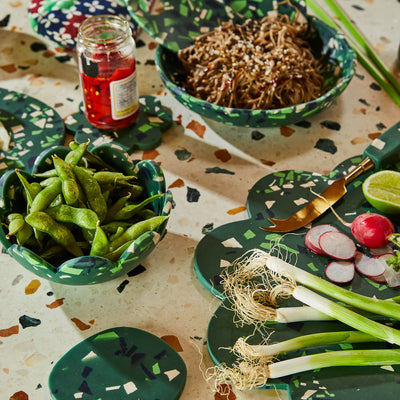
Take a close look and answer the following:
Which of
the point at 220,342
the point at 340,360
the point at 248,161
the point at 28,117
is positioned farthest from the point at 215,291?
the point at 28,117

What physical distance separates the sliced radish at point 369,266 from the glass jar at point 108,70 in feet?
2.36

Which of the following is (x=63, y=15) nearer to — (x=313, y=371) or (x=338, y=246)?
(x=338, y=246)

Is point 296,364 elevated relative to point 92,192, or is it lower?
lower

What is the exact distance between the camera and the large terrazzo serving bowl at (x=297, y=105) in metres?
1.36

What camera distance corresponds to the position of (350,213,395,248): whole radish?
119 cm

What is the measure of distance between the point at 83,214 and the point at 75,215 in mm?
21

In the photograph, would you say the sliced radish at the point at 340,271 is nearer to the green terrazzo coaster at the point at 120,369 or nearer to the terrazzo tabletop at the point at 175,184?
the terrazzo tabletop at the point at 175,184

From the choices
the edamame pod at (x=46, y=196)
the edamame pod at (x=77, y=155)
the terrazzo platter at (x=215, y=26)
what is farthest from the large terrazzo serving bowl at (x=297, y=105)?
the edamame pod at (x=46, y=196)

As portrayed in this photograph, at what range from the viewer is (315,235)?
1.22 meters

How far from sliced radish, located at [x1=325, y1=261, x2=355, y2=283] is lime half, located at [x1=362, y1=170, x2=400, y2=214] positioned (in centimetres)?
18

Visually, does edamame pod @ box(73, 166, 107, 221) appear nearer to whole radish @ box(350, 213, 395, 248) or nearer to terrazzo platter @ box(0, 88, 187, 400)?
terrazzo platter @ box(0, 88, 187, 400)

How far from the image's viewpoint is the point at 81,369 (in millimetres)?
1013

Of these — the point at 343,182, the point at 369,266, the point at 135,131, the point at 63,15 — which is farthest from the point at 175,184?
the point at 63,15

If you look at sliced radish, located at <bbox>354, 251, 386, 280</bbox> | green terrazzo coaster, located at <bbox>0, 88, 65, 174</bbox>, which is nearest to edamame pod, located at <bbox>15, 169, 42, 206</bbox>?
green terrazzo coaster, located at <bbox>0, 88, 65, 174</bbox>
